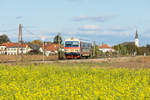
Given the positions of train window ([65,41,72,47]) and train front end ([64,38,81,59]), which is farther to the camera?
train window ([65,41,72,47])

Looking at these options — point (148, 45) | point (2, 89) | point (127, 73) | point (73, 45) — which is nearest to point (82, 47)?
point (73, 45)

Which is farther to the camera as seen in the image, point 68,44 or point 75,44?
point 68,44

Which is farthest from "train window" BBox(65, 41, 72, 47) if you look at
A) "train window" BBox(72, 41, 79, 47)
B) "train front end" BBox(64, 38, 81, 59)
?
"train window" BBox(72, 41, 79, 47)

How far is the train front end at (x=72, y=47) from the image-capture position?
137 feet

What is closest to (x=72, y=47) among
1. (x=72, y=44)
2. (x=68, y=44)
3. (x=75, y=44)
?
(x=72, y=44)

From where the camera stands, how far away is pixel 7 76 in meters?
15.7

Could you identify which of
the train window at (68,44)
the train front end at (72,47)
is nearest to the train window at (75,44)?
the train front end at (72,47)

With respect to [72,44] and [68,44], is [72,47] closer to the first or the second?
[72,44]

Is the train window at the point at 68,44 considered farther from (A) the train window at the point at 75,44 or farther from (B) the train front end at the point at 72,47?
(A) the train window at the point at 75,44

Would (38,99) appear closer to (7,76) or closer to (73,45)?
(7,76)

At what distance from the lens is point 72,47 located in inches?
1646

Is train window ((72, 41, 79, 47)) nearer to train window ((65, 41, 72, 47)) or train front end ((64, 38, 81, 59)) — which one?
train front end ((64, 38, 81, 59))

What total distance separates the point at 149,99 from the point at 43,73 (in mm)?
9379

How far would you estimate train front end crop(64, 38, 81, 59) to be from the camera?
41781mm
